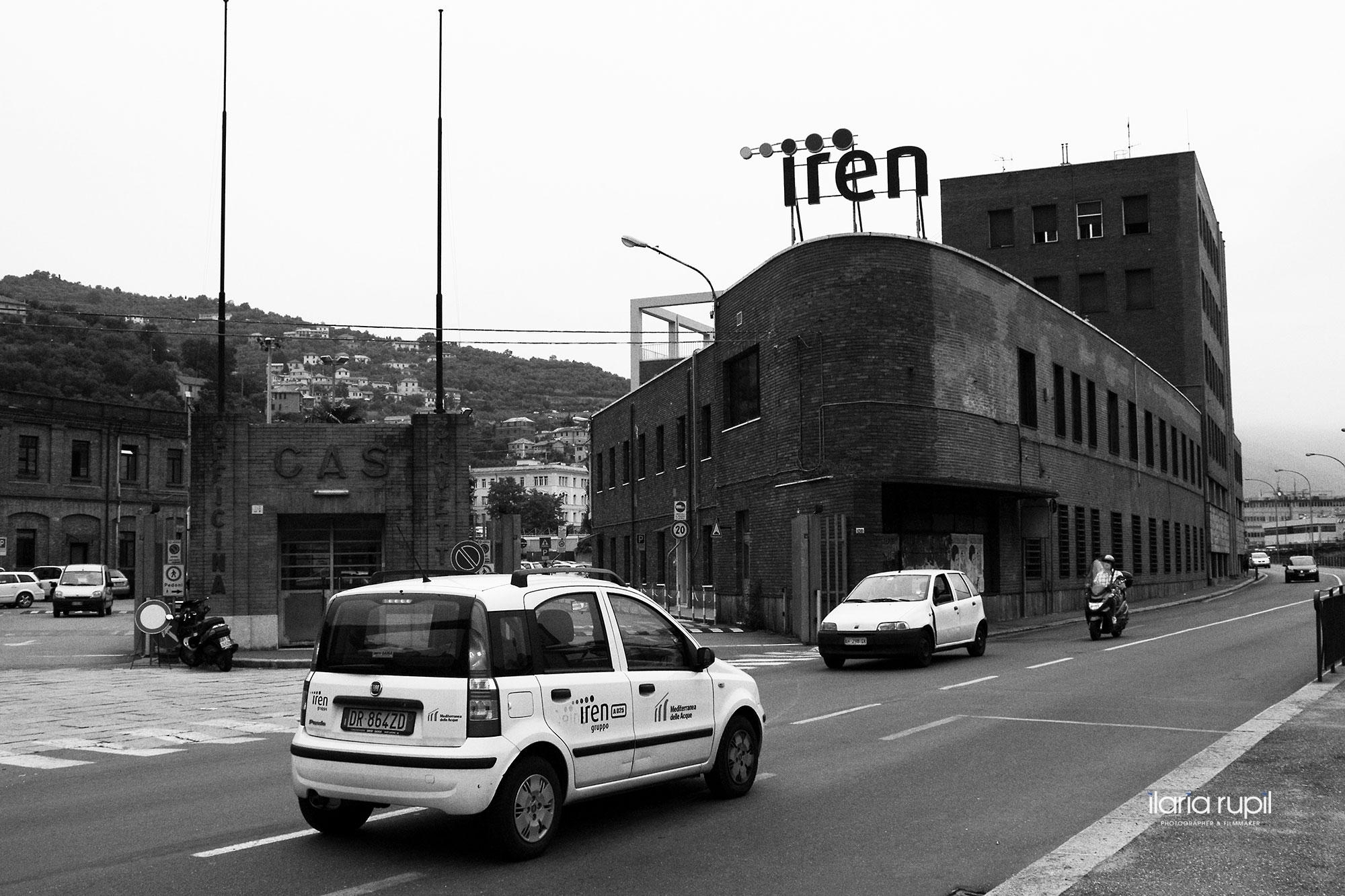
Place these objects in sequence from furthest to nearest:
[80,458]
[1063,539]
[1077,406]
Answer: [80,458] → [1077,406] → [1063,539]

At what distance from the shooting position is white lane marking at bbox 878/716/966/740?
40.4ft

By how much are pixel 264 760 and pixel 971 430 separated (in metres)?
24.2

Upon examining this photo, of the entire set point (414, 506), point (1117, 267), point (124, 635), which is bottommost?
point (124, 635)

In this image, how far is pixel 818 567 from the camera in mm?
28516

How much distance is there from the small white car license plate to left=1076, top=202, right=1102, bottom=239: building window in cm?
6343

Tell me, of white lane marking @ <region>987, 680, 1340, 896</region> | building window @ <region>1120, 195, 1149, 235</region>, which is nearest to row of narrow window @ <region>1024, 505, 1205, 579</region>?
building window @ <region>1120, 195, 1149, 235</region>

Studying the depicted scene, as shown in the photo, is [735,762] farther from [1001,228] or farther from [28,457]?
[28,457]

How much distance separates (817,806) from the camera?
29.1 feet

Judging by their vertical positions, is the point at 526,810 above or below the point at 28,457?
below

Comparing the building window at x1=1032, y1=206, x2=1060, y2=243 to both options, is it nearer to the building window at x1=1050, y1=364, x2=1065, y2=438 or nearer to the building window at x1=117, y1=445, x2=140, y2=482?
the building window at x1=1050, y1=364, x2=1065, y2=438

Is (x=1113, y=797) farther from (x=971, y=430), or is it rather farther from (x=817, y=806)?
(x=971, y=430)

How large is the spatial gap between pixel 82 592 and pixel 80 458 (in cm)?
1914

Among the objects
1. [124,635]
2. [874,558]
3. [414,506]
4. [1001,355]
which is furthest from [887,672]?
[124,635]

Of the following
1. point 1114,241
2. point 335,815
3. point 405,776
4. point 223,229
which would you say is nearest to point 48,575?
point 223,229
